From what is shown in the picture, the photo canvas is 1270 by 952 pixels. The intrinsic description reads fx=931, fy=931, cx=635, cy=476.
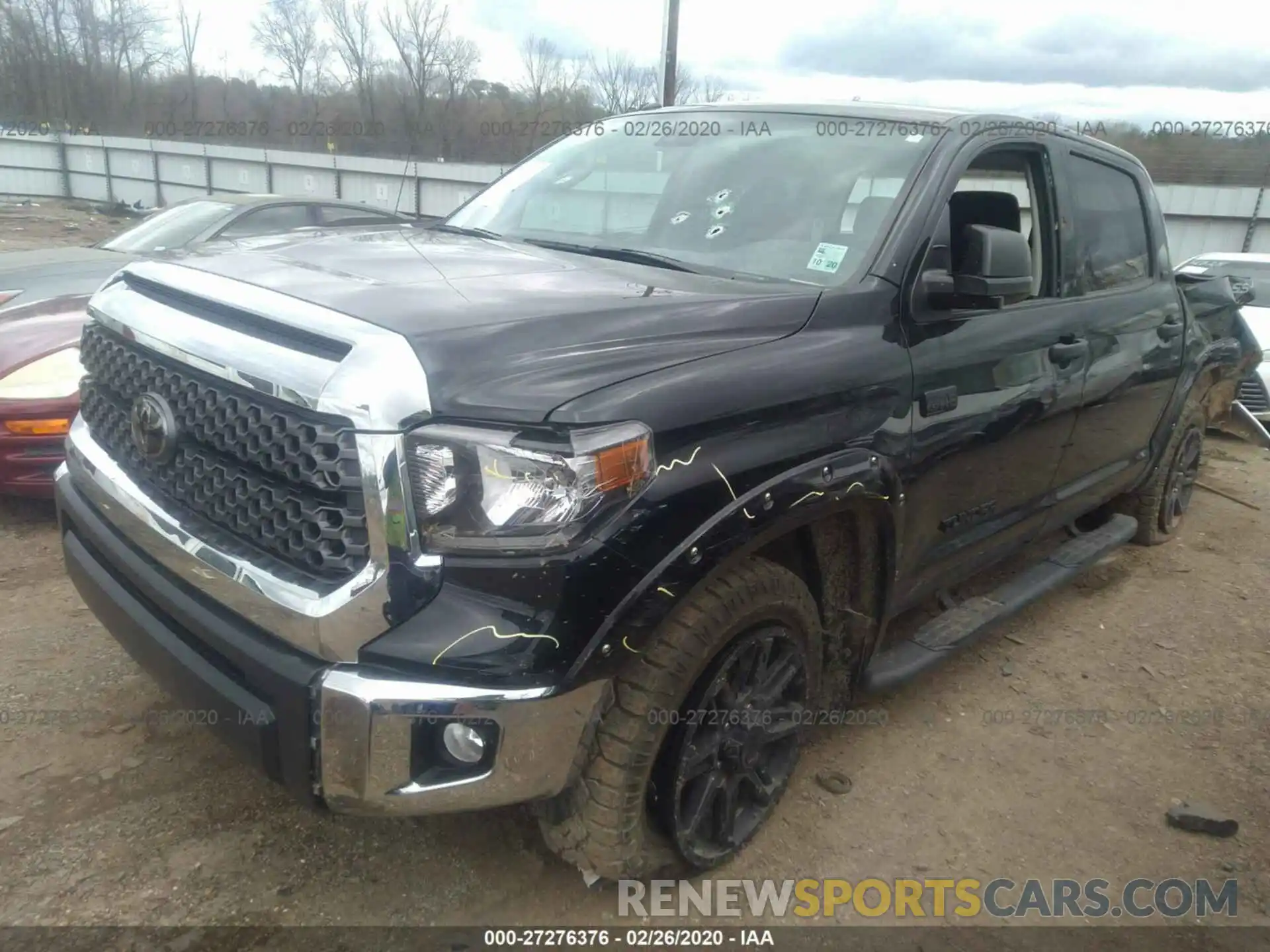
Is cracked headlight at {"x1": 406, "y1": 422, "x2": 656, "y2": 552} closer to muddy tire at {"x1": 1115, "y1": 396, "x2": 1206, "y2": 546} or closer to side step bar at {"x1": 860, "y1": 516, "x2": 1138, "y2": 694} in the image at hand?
side step bar at {"x1": 860, "y1": 516, "x2": 1138, "y2": 694}

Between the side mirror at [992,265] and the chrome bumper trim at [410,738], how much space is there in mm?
1553

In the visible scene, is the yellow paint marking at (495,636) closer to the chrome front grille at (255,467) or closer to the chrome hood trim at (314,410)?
the chrome hood trim at (314,410)

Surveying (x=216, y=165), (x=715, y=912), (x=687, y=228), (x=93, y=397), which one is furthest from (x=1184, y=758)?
(x=216, y=165)

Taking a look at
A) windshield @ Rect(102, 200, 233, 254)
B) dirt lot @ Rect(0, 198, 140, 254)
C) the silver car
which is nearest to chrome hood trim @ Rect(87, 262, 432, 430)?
the silver car

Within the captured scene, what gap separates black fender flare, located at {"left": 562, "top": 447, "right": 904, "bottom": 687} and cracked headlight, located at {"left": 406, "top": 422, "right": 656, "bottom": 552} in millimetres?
209

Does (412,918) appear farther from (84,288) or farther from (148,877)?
(84,288)

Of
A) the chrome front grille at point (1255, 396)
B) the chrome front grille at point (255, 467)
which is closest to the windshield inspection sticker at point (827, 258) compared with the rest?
the chrome front grille at point (255, 467)

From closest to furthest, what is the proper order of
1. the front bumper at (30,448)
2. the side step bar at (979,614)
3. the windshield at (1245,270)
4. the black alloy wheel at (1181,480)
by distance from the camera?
the side step bar at (979,614), the front bumper at (30,448), the black alloy wheel at (1181,480), the windshield at (1245,270)

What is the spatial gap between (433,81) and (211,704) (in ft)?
93.1

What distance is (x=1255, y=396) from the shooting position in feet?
25.0

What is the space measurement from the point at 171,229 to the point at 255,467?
5442mm

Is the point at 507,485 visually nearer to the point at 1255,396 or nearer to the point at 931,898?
the point at 931,898

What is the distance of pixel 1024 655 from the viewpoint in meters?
3.92

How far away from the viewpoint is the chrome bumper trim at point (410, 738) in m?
1.78
